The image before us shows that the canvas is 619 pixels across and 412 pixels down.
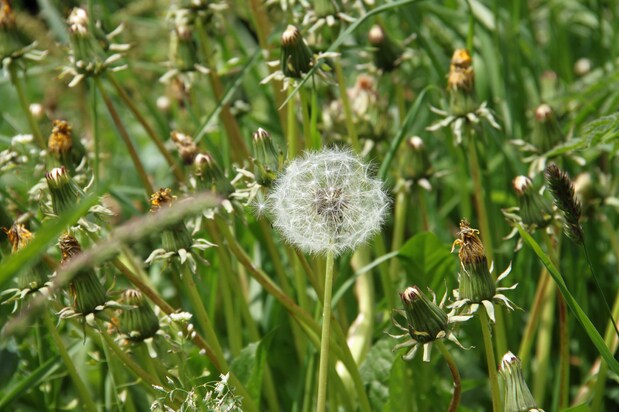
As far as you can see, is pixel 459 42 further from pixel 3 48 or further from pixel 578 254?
pixel 3 48

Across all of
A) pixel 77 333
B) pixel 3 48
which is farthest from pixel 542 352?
pixel 3 48

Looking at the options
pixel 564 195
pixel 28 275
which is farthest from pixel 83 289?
pixel 564 195

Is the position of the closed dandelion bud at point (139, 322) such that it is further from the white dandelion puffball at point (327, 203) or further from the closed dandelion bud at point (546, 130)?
the closed dandelion bud at point (546, 130)

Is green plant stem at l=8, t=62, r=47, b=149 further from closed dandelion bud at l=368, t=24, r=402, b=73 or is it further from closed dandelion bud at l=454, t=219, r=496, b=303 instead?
closed dandelion bud at l=454, t=219, r=496, b=303

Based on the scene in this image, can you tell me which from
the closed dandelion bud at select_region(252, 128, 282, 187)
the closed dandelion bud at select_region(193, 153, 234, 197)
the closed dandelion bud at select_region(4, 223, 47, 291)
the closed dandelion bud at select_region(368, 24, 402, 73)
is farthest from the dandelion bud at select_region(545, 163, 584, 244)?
the closed dandelion bud at select_region(368, 24, 402, 73)

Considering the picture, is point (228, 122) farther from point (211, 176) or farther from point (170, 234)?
point (170, 234)

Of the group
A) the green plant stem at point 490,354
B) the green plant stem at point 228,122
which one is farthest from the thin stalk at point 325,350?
the green plant stem at point 228,122
